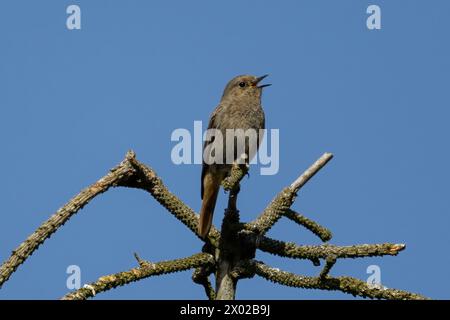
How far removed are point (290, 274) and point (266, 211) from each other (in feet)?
1.48

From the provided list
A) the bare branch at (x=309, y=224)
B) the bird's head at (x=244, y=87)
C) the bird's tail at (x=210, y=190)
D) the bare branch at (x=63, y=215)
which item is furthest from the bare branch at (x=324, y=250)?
the bird's head at (x=244, y=87)

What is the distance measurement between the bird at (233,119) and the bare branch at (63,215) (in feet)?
10.5

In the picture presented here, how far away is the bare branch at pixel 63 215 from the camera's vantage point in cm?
301

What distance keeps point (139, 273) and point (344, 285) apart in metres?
0.92

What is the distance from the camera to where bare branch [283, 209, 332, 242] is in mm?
4016

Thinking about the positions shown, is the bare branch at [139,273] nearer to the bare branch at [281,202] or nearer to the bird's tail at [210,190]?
the bare branch at [281,202]

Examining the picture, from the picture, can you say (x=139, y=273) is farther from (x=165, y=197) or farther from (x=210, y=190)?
(x=210, y=190)

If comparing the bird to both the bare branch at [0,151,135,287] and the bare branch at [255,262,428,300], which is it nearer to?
the bare branch at [0,151,135,287]

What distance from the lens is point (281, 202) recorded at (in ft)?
12.8
